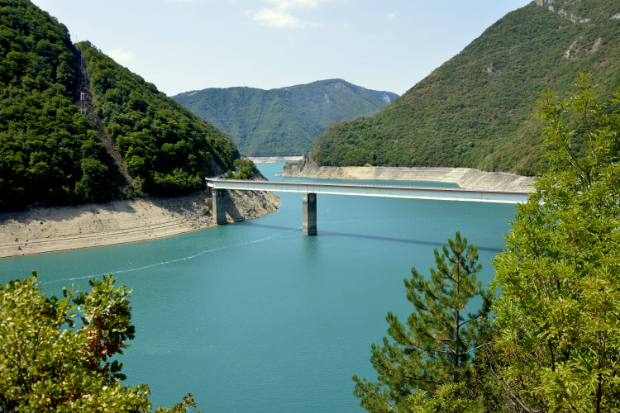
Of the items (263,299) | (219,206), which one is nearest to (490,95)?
(219,206)

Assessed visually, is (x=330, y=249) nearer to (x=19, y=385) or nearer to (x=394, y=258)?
(x=394, y=258)

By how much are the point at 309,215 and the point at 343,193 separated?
16.0 feet

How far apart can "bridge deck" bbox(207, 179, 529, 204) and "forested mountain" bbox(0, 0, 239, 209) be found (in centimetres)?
806

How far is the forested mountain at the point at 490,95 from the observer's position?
93.2 meters

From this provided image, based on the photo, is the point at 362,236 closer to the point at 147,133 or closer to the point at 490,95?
the point at 147,133

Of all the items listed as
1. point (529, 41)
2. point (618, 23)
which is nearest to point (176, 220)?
point (618, 23)

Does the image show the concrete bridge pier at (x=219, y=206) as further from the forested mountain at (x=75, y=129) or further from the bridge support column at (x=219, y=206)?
the forested mountain at (x=75, y=129)

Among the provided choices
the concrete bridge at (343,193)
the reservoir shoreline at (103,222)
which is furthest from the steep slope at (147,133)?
the concrete bridge at (343,193)

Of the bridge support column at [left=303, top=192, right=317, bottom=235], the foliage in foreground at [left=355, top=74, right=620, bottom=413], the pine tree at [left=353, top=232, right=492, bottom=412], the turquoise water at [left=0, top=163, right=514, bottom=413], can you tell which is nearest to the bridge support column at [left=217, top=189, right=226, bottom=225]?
the turquoise water at [left=0, top=163, right=514, bottom=413]

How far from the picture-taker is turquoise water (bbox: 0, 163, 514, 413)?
16.2 metres

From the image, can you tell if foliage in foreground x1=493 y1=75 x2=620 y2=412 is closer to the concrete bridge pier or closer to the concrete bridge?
the concrete bridge

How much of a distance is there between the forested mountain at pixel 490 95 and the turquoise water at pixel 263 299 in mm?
52204

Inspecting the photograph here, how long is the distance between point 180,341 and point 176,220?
93.8ft

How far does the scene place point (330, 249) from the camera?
1485 inches
